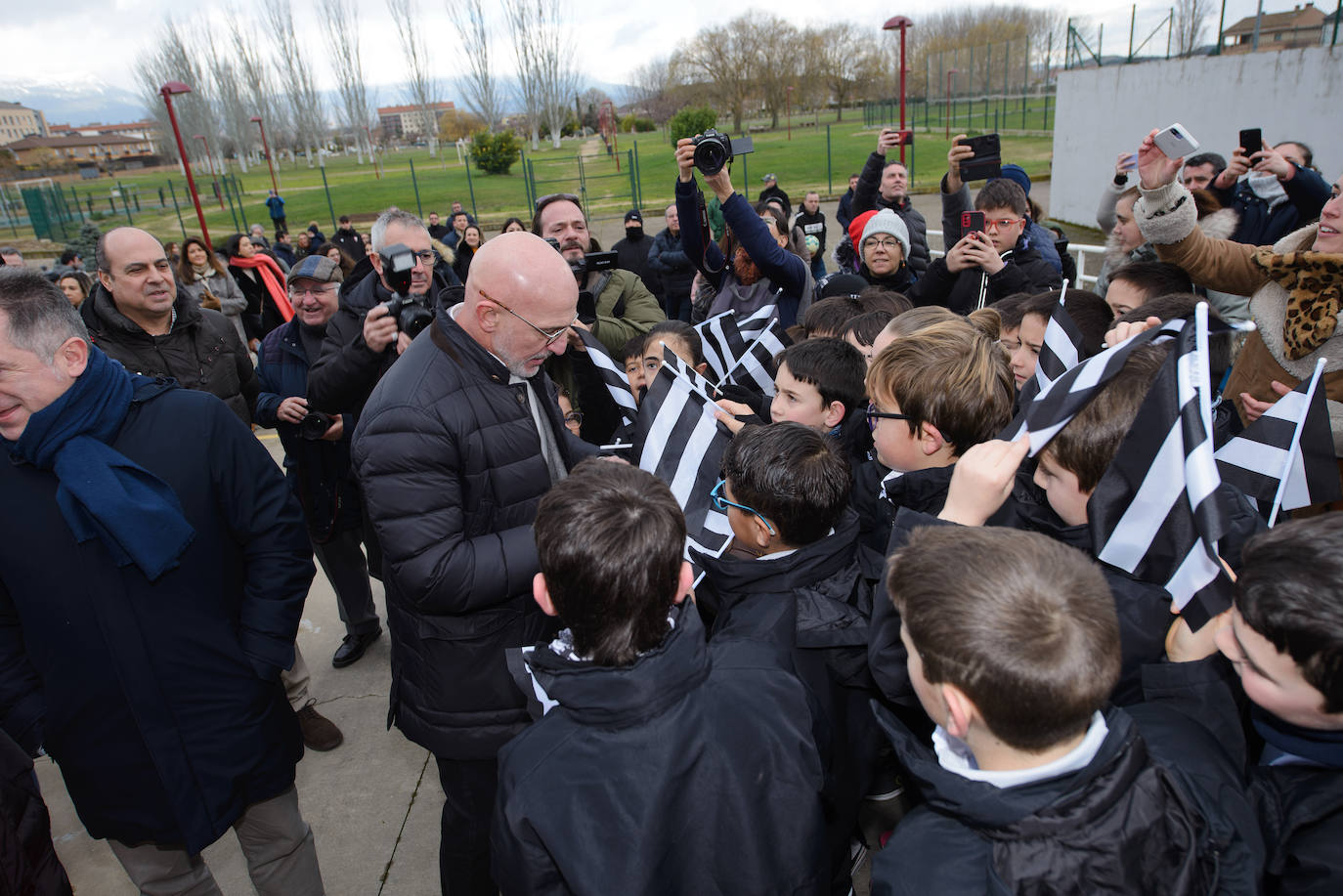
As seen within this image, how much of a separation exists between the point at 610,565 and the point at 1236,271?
9.62 ft

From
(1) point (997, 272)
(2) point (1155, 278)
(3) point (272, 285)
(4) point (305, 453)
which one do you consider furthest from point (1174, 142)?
(3) point (272, 285)

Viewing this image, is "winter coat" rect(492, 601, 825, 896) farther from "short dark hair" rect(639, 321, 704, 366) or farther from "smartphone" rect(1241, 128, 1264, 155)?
"smartphone" rect(1241, 128, 1264, 155)

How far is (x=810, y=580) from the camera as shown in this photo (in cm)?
191

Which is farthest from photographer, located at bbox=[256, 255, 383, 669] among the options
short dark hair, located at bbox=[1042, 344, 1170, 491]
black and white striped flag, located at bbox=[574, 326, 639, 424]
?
short dark hair, located at bbox=[1042, 344, 1170, 491]

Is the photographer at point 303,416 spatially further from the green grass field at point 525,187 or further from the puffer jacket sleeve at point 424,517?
the green grass field at point 525,187

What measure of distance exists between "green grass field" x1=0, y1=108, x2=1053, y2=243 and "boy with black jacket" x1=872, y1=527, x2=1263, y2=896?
67.6 feet

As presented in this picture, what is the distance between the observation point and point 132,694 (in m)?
1.94

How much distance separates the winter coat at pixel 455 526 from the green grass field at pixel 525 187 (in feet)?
64.8

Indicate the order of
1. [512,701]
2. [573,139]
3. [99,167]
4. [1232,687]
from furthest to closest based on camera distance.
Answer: [99,167] → [573,139] → [512,701] → [1232,687]

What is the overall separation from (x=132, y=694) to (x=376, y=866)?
50.9 inches

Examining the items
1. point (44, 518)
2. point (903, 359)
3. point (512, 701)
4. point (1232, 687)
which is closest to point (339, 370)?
point (44, 518)

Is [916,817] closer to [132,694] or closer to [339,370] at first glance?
[132,694]

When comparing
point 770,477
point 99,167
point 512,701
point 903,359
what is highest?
point 99,167

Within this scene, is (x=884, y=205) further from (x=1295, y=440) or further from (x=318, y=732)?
(x=318, y=732)
